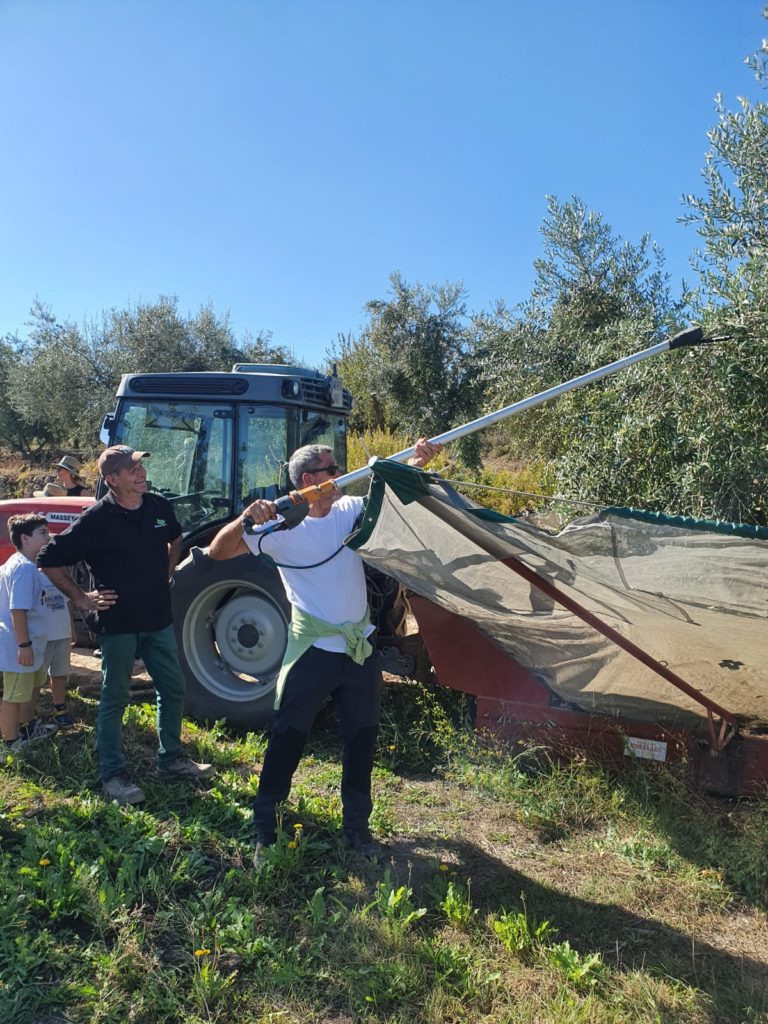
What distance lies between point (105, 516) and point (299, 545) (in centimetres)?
121

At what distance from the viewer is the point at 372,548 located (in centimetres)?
320

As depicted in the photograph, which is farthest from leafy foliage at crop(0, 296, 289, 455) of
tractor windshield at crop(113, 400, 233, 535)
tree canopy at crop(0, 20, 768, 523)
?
tractor windshield at crop(113, 400, 233, 535)

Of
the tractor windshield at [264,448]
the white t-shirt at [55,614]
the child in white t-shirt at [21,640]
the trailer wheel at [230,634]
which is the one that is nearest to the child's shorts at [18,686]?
the child in white t-shirt at [21,640]

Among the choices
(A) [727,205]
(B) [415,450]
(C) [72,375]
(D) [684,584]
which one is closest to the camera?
(D) [684,584]

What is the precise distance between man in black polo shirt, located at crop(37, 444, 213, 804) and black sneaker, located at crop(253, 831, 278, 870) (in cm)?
83

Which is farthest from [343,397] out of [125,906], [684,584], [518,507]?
[518,507]

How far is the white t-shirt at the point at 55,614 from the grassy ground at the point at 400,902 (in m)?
0.88

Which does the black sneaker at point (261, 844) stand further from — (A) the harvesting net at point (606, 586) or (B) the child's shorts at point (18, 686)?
(B) the child's shorts at point (18, 686)

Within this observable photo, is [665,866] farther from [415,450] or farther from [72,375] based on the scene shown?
[72,375]

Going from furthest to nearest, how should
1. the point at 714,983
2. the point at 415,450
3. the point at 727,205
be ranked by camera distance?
→ the point at 727,205 → the point at 415,450 → the point at 714,983

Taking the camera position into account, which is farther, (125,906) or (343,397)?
(343,397)

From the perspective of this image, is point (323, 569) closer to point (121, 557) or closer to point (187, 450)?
point (121, 557)

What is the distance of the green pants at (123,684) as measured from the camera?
377 centimetres

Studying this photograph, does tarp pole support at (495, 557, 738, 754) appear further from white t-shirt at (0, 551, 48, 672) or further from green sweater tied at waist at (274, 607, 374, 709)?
white t-shirt at (0, 551, 48, 672)
